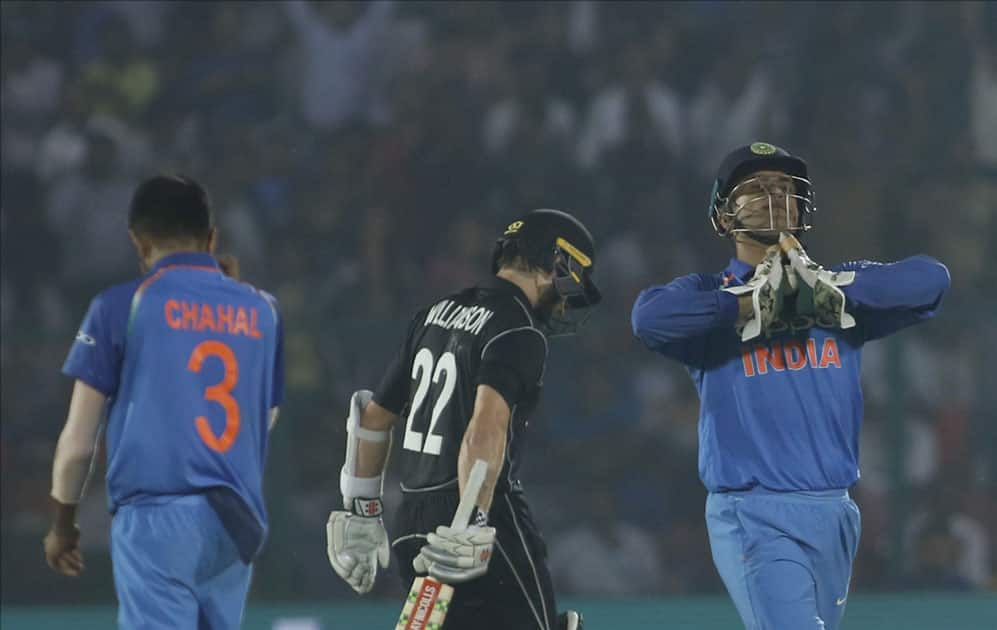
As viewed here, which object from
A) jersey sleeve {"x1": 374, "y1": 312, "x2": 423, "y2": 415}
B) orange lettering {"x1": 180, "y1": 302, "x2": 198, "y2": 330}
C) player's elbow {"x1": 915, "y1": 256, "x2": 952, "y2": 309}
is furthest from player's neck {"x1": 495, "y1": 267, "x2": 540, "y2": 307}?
player's elbow {"x1": 915, "y1": 256, "x2": 952, "y2": 309}

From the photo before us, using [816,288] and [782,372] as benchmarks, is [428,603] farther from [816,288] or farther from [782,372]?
[816,288]

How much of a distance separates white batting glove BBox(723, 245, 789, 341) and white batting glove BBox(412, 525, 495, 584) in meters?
1.00

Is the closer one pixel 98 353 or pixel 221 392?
pixel 98 353

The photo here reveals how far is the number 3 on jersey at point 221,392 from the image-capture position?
183 inches

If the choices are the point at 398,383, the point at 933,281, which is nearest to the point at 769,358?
the point at 933,281

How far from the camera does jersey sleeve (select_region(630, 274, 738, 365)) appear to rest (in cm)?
498

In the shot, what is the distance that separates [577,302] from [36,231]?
23.3ft

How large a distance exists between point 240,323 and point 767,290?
4.98ft

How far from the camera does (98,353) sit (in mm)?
4562

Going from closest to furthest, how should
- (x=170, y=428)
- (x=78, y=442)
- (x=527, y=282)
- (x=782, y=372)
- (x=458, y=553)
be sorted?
(x=78, y=442)
(x=170, y=428)
(x=458, y=553)
(x=782, y=372)
(x=527, y=282)

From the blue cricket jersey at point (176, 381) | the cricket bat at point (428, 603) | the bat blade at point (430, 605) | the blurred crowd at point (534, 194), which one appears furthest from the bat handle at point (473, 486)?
the blurred crowd at point (534, 194)

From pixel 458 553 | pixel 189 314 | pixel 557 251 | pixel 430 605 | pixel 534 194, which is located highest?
pixel 534 194

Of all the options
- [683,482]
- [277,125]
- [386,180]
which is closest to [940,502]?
[683,482]

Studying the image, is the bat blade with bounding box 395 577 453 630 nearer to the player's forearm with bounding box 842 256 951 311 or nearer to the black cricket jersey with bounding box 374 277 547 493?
the black cricket jersey with bounding box 374 277 547 493
